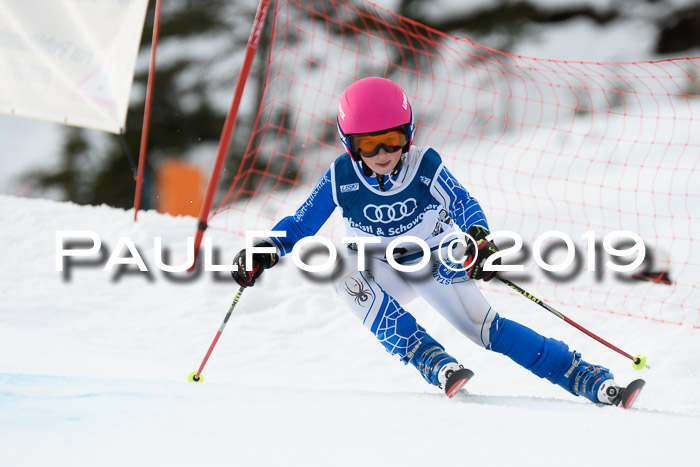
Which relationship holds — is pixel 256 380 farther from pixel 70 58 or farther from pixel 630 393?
pixel 70 58

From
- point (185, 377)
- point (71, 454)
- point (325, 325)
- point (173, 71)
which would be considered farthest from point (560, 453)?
point (173, 71)

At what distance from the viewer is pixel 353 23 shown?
11266 millimetres

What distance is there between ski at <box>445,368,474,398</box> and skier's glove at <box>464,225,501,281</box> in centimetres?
35

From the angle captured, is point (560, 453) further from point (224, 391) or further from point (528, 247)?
point (528, 247)

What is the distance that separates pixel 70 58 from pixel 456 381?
12.6 feet

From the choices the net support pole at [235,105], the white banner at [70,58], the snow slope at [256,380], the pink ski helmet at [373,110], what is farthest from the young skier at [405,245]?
the white banner at [70,58]

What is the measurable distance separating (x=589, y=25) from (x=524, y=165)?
5.96 metres

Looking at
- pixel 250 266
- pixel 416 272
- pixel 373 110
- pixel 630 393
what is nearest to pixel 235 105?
pixel 250 266

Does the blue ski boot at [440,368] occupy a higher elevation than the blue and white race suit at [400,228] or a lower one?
lower

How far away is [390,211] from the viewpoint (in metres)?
2.66

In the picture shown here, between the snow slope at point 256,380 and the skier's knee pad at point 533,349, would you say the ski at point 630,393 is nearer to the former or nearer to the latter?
the snow slope at point 256,380

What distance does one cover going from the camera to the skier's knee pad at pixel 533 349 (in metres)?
2.60

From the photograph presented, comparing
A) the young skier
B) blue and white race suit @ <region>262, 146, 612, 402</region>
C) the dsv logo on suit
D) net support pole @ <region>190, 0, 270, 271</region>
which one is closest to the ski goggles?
the young skier

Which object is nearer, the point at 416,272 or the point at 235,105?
the point at 416,272
